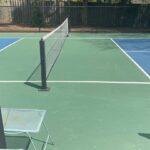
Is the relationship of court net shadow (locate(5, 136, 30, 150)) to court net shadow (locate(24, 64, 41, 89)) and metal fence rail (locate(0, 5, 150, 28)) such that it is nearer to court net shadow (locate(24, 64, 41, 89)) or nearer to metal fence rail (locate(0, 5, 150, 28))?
court net shadow (locate(24, 64, 41, 89))

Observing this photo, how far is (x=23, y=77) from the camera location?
8680 mm

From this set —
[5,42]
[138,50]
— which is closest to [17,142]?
[138,50]

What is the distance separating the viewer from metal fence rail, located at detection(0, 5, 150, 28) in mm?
21594

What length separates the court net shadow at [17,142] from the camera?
473cm

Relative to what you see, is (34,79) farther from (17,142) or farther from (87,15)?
(87,15)

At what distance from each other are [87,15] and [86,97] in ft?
51.2

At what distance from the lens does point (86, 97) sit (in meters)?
6.93

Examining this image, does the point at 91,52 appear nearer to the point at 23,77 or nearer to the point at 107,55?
the point at 107,55

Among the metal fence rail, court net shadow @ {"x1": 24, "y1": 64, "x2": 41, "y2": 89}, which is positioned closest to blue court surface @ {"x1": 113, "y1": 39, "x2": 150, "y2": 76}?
court net shadow @ {"x1": 24, "y1": 64, "x2": 41, "y2": 89}

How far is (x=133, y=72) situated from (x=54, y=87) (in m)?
2.66

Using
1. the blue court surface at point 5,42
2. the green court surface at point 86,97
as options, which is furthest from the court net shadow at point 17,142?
the blue court surface at point 5,42

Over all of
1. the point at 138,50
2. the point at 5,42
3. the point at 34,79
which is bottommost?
the point at 34,79

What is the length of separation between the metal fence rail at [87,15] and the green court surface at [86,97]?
33.5ft

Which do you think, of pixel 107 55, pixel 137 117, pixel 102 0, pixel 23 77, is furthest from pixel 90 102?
pixel 102 0
